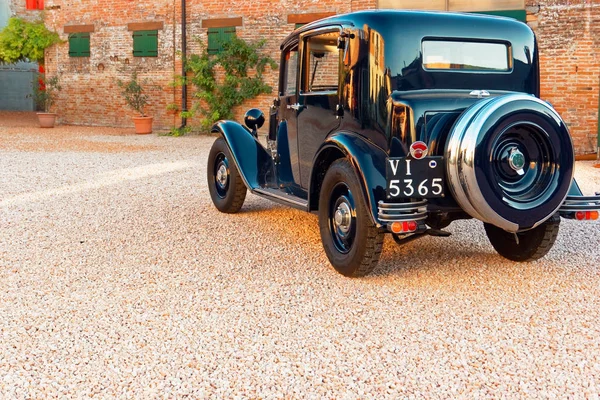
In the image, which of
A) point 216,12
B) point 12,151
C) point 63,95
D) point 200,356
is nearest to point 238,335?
point 200,356

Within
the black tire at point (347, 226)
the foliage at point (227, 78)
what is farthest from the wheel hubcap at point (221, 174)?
the foliage at point (227, 78)

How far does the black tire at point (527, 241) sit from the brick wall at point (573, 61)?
336 inches

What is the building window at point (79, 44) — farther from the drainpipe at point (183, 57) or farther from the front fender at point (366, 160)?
the front fender at point (366, 160)

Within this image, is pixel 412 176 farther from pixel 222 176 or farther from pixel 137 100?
pixel 137 100

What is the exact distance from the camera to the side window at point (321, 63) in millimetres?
4984

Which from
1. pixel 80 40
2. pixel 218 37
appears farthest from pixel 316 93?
pixel 80 40

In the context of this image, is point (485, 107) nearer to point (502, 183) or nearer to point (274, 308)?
point (502, 183)

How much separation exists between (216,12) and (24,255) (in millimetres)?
13167

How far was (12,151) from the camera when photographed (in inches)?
518

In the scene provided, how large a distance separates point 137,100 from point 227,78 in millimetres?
2934

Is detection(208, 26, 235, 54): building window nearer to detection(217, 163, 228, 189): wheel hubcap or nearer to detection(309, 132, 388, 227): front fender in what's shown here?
detection(217, 163, 228, 189): wheel hubcap

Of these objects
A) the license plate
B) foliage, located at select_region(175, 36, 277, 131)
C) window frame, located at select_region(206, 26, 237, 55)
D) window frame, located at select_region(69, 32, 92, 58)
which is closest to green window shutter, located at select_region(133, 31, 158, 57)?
foliage, located at select_region(175, 36, 277, 131)

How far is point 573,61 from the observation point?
12.9 m

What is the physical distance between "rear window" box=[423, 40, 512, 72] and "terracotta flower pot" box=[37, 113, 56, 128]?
1657 cm
